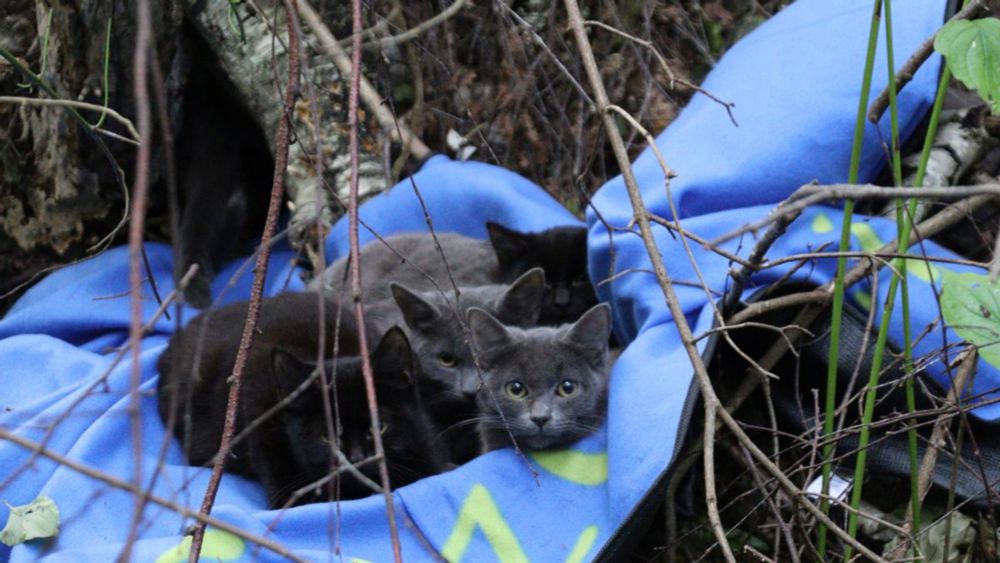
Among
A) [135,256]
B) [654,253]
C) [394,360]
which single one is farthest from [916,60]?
[135,256]

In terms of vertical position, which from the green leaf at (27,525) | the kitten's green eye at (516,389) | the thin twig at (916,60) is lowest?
the kitten's green eye at (516,389)

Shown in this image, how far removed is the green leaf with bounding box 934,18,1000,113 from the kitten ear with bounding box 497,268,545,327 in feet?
4.69

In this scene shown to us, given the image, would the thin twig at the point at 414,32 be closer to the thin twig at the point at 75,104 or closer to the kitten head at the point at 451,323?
the thin twig at the point at 75,104

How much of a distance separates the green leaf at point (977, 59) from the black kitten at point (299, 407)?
3.97 ft

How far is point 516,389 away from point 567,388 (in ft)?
0.38

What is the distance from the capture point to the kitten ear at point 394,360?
7.39ft

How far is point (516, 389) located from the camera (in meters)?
2.52

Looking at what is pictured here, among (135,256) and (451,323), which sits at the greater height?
(135,256)

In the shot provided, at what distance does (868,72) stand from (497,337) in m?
1.11

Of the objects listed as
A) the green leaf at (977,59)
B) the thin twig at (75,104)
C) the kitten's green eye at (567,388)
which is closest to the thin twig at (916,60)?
the green leaf at (977,59)

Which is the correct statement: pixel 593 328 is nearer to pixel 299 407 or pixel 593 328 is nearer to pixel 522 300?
pixel 522 300

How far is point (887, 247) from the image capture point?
217cm

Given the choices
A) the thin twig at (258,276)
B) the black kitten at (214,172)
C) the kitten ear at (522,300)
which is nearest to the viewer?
the thin twig at (258,276)

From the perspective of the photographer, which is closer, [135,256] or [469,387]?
[135,256]
